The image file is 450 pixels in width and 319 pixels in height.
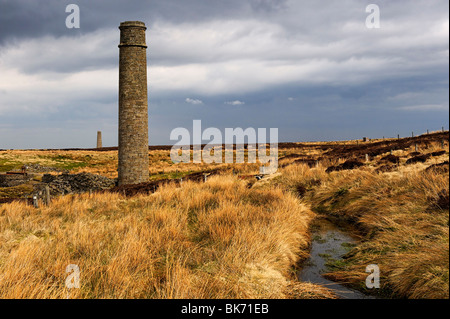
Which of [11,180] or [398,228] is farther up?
[398,228]

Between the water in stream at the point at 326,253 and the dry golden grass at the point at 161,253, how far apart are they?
0.94ft

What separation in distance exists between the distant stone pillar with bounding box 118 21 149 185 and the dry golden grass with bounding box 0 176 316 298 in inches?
379

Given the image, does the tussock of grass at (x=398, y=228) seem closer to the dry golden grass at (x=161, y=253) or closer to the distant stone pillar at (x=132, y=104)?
the dry golden grass at (x=161, y=253)

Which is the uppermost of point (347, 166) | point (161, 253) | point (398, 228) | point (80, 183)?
point (347, 166)

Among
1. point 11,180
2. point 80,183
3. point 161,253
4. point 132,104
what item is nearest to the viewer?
point 161,253

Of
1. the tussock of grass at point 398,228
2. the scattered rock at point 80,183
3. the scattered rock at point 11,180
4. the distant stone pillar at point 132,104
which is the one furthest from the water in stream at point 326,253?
the scattered rock at point 11,180

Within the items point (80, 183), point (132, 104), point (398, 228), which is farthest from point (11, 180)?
point (398, 228)

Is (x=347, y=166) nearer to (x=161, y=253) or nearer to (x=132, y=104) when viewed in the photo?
(x=132, y=104)

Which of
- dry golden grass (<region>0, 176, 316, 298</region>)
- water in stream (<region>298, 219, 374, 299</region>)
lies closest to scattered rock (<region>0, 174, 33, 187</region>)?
dry golden grass (<region>0, 176, 316, 298</region>)

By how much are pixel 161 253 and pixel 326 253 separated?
354cm

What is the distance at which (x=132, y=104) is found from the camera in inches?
736

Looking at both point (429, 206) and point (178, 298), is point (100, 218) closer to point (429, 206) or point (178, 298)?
point (178, 298)

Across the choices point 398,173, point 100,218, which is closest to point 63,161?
point 100,218

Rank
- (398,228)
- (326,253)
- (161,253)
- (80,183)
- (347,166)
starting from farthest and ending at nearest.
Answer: (80,183) < (347,166) < (326,253) < (398,228) < (161,253)
